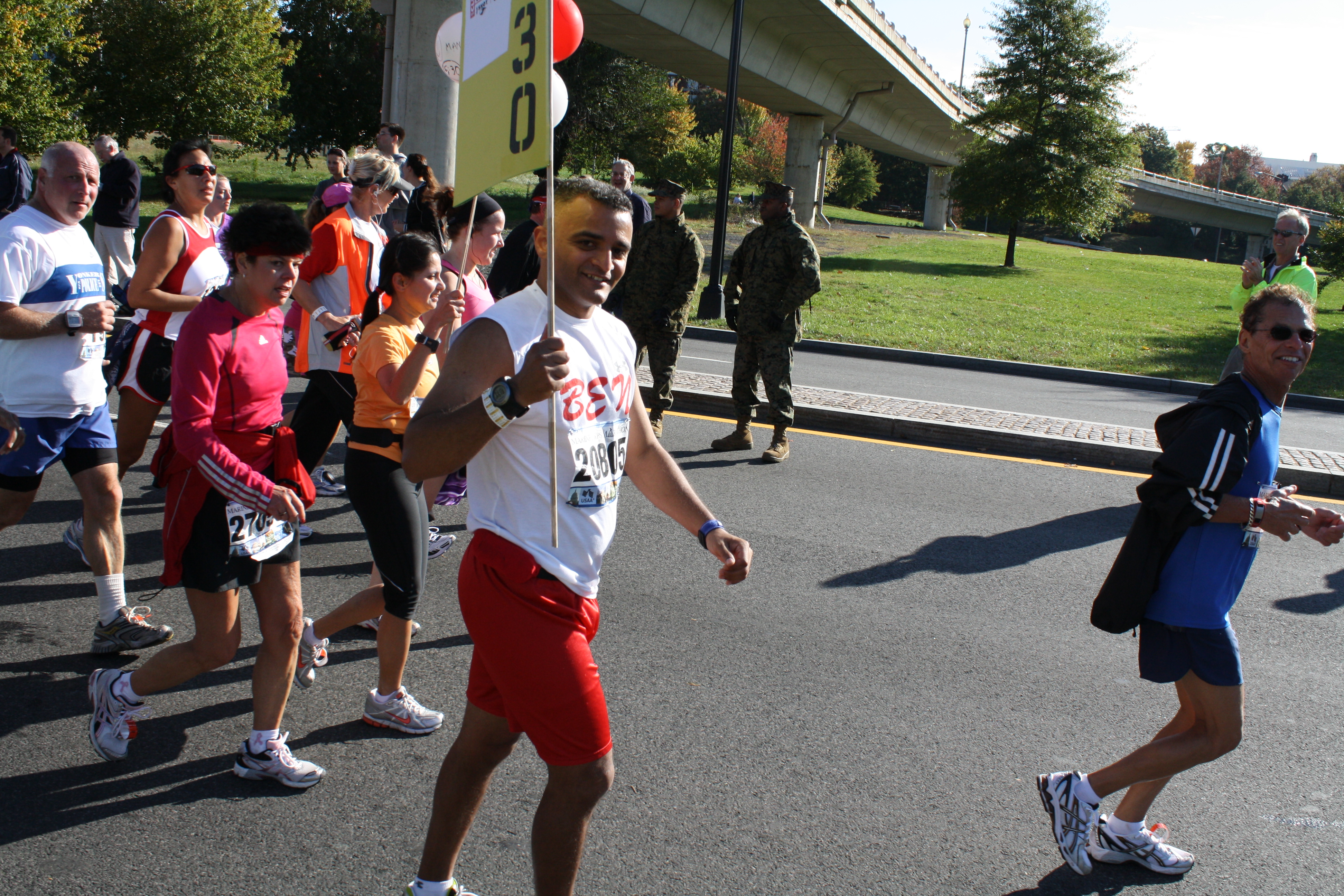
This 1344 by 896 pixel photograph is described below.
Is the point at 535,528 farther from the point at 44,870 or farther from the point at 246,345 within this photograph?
the point at 44,870

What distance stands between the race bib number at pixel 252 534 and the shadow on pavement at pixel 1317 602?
4879mm

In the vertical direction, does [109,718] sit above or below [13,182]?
below

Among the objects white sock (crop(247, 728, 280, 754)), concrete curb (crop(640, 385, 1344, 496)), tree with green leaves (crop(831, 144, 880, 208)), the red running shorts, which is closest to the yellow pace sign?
the red running shorts

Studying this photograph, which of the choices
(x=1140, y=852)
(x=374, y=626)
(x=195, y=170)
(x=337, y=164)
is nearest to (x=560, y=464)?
(x=1140, y=852)

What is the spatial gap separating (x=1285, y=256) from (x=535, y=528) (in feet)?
22.1

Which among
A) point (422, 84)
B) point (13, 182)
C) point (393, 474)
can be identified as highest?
point (422, 84)

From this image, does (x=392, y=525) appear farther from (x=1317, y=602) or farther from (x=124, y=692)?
(x=1317, y=602)

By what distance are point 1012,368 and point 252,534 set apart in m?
13.0

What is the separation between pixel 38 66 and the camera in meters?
22.9

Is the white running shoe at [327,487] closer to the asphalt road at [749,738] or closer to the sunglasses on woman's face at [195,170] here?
the asphalt road at [749,738]

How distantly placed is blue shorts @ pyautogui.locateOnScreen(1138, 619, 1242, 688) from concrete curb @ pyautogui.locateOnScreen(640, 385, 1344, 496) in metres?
5.08

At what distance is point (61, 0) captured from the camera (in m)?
23.2

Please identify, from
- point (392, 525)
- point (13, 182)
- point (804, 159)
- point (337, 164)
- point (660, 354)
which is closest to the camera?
point (392, 525)

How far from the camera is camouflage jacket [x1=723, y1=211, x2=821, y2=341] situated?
7.85 meters
